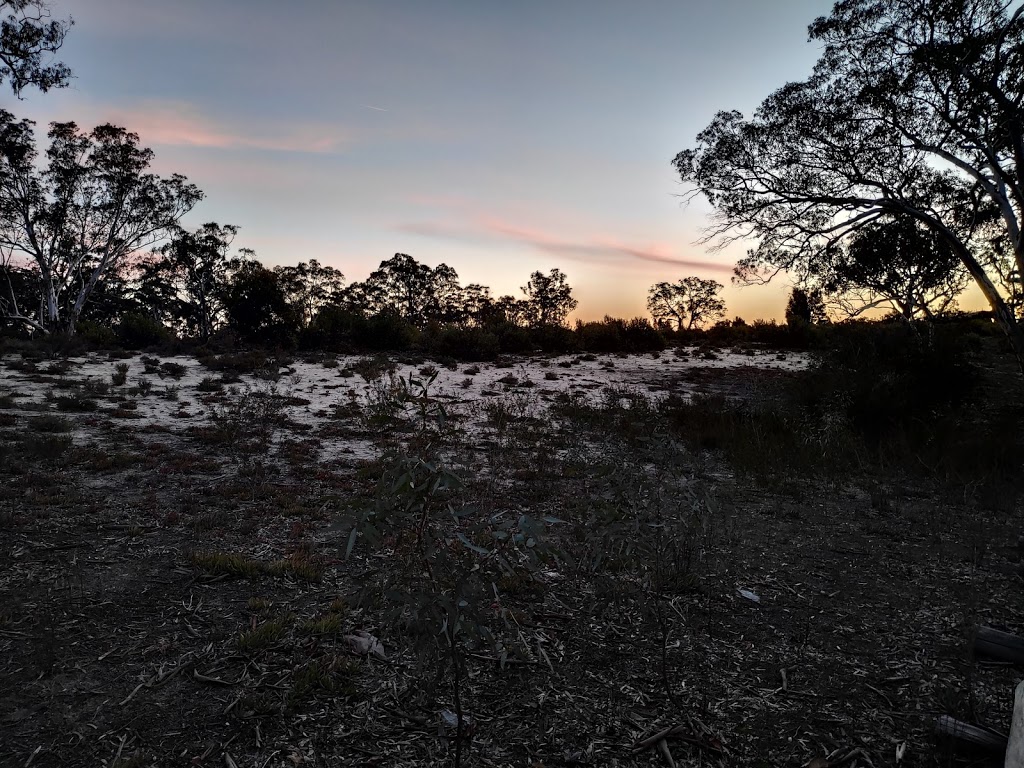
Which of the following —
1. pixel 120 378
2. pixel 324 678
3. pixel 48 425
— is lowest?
pixel 324 678

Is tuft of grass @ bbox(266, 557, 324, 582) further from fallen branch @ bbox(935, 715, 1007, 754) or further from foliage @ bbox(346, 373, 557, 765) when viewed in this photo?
fallen branch @ bbox(935, 715, 1007, 754)

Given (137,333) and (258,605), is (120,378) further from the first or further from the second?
(258,605)

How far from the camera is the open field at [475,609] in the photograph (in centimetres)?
264

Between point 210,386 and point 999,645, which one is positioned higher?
point 210,386

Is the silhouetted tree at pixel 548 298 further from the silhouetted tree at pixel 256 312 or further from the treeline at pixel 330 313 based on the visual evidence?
the silhouetted tree at pixel 256 312

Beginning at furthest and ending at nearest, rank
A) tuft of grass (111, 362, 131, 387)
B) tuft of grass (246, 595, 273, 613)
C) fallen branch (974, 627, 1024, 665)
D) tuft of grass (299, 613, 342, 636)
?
1. tuft of grass (111, 362, 131, 387)
2. tuft of grass (246, 595, 273, 613)
3. tuft of grass (299, 613, 342, 636)
4. fallen branch (974, 627, 1024, 665)

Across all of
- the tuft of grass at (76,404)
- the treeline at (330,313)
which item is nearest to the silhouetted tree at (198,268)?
the treeline at (330,313)

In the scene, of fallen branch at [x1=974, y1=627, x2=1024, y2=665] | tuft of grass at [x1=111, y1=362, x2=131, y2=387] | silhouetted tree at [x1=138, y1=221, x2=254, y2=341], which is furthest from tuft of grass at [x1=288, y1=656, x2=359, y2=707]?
silhouetted tree at [x1=138, y1=221, x2=254, y2=341]

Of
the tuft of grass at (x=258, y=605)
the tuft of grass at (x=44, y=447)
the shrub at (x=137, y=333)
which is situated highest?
the shrub at (x=137, y=333)

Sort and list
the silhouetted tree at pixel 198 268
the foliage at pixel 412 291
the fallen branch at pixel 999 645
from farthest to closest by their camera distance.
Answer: the foliage at pixel 412 291
the silhouetted tree at pixel 198 268
the fallen branch at pixel 999 645

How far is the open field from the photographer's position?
2.64 meters

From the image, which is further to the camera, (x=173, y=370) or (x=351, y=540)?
(x=173, y=370)

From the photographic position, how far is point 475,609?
2.06m

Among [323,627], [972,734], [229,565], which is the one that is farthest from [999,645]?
[229,565]
